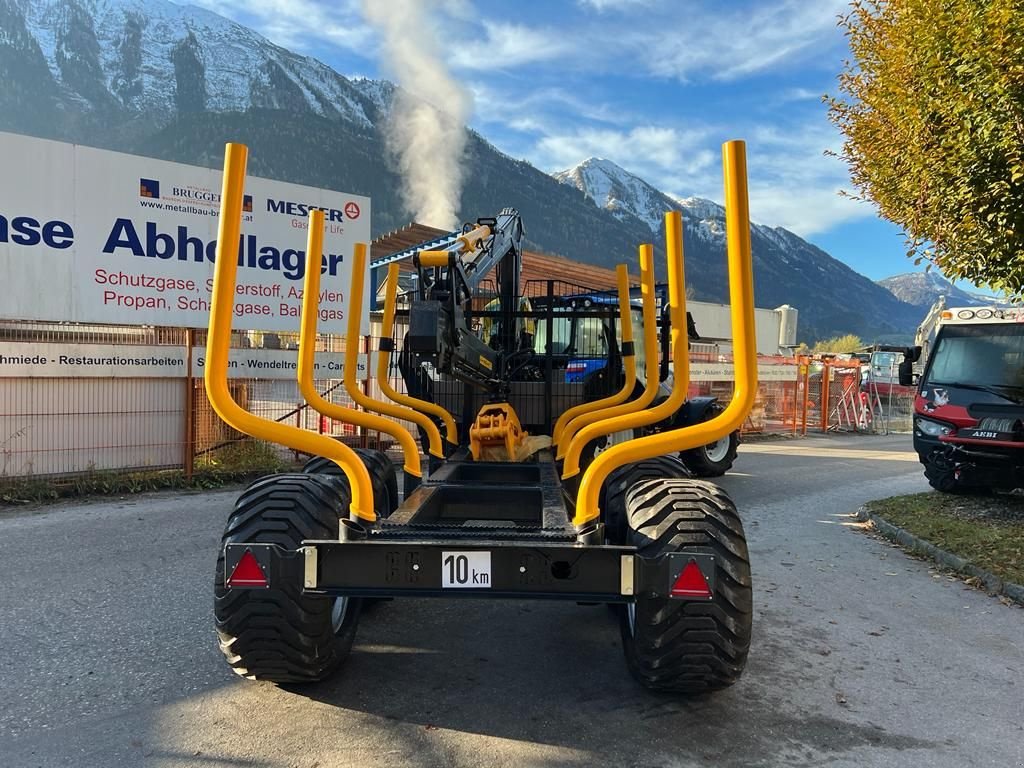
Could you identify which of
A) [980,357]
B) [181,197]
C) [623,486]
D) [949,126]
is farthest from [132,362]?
[980,357]

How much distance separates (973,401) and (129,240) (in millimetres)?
10815

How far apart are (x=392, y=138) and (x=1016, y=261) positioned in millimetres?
154370

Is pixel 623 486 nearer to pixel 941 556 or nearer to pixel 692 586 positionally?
pixel 692 586

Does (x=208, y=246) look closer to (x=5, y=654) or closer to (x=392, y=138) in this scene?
(x=5, y=654)

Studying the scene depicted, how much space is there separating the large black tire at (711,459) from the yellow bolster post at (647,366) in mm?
6254

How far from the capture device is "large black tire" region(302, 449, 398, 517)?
14.4 ft

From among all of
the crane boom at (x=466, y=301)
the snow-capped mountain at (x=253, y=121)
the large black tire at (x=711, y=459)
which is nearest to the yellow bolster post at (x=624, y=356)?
the crane boom at (x=466, y=301)

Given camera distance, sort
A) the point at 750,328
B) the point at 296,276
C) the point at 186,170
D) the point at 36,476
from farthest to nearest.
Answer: the point at 296,276, the point at 186,170, the point at 36,476, the point at 750,328

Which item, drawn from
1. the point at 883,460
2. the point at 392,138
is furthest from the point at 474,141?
the point at 883,460

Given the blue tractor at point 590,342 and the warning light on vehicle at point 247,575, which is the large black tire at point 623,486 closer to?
the warning light on vehicle at point 247,575

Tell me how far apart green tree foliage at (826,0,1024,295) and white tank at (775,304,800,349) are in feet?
125

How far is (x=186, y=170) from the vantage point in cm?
953

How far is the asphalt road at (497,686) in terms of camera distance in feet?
9.83

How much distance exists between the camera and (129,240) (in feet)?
29.9
